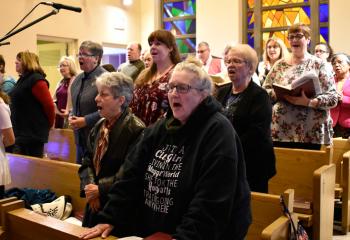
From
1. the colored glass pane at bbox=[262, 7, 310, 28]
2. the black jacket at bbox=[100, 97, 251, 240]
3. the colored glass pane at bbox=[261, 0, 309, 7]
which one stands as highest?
the colored glass pane at bbox=[261, 0, 309, 7]

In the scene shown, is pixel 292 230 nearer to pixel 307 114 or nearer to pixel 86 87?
pixel 307 114

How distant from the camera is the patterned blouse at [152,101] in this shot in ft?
8.50

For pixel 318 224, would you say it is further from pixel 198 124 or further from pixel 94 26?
pixel 94 26

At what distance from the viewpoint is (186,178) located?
1.66 m

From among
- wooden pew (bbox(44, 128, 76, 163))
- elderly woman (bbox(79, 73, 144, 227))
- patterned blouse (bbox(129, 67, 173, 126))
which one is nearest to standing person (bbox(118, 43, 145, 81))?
wooden pew (bbox(44, 128, 76, 163))

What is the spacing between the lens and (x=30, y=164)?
10.9 ft

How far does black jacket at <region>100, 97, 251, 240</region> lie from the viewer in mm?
1575

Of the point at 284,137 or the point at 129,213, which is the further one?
the point at 284,137

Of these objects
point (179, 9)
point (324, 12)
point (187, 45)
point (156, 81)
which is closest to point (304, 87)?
point (156, 81)

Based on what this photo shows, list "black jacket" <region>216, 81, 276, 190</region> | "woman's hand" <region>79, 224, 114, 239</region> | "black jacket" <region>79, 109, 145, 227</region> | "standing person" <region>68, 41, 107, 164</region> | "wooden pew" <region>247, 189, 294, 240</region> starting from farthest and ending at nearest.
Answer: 1. "standing person" <region>68, 41, 107, 164</region>
2. "black jacket" <region>216, 81, 276, 190</region>
3. "black jacket" <region>79, 109, 145, 227</region>
4. "wooden pew" <region>247, 189, 294, 240</region>
5. "woman's hand" <region>79, 224, 114, 239</region>

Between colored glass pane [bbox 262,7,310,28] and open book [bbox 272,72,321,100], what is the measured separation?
5044 mm

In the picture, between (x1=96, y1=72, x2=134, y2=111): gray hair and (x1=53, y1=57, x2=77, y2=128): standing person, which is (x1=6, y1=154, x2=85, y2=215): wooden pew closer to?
(x1=96, y1=72, x2=134, y2=111): gray hair

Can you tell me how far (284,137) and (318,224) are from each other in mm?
839

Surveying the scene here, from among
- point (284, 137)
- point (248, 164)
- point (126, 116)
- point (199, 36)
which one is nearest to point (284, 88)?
point (284, 137)
